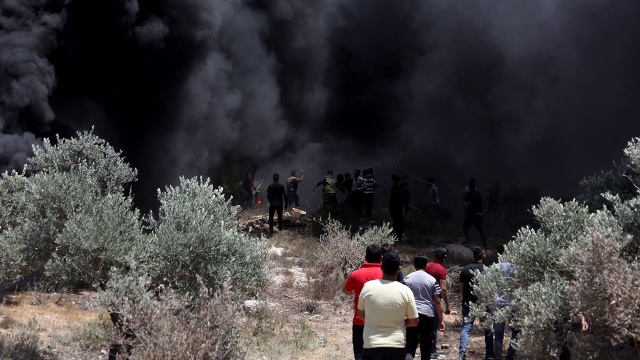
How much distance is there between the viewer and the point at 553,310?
5.05 m

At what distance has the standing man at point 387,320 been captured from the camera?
15.2 feet

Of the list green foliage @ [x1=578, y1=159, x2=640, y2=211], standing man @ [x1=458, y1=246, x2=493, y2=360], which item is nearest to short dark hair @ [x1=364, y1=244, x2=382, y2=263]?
standing man @ [x1=458, y1=246, x2=493, y2=360]

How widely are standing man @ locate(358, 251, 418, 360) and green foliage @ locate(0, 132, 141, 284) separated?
12.1 feet

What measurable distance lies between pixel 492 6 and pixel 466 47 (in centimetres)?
220

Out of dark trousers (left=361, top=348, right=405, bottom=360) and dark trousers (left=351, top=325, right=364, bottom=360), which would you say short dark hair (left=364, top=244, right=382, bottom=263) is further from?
dark trousers (left=361, top=348, right=405, bottom=360)

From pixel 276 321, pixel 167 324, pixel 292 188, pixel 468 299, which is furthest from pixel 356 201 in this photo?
pixel 167 324

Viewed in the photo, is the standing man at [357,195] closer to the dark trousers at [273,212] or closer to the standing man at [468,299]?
the dark trousers at [273,212]

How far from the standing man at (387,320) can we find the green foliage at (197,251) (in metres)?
1.86

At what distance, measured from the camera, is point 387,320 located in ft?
15.2

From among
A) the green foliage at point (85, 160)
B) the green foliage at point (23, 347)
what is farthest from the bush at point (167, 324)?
the green foliage at point (85, 160)

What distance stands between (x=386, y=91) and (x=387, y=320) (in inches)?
935

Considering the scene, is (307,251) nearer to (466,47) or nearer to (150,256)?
(150,256)

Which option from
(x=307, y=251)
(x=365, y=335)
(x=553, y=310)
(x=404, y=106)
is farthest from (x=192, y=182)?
(x=404, y=106)

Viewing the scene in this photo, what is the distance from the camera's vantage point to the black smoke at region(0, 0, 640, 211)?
20359 millimetres
